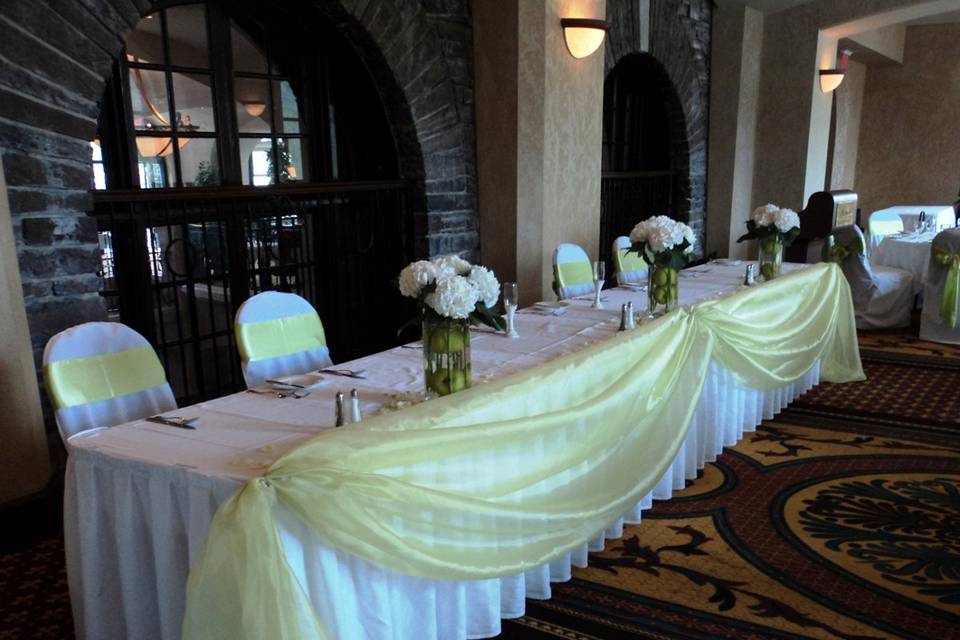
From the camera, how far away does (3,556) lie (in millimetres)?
2705

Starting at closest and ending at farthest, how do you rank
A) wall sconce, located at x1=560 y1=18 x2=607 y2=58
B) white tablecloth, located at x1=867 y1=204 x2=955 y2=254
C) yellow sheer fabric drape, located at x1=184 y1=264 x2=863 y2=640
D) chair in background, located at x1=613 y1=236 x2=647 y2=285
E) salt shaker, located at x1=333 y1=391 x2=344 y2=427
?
yellow sheer fabric drape, located at x1=184 y1=264 x2=863 y2=640
salt shaker, located at x1=333 y1=391 x2=344 y2=427
chair in background, located at x1=613 y1=236 x2=647 y2=285
wall sconce, located at x1=560 y1=18 x2=607 y2=58
white tablecloth, located at x1=867 y1=204 x2=955 y2=254

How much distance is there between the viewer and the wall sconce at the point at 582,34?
493cm

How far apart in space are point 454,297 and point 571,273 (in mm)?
2371

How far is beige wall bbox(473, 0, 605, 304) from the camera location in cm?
483

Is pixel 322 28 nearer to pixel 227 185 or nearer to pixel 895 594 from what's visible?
pixel 227 185

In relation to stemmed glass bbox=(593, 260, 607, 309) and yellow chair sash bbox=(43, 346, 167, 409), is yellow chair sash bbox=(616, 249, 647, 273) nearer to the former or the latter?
stemmed glass bbox=(593, 260, 607, 309)

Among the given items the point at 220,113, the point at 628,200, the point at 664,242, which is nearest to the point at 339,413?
the point at 664,242

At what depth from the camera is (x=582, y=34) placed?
498cm

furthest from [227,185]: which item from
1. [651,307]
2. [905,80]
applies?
[905,80]

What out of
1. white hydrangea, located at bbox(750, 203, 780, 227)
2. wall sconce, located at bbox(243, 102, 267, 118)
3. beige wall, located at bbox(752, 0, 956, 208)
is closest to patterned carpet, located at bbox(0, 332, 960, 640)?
white hydrangea, located at bbox(750, 203, 780, 227)

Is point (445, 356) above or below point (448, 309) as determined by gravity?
below

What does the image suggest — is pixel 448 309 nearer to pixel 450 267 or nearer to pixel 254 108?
pixel 450 267

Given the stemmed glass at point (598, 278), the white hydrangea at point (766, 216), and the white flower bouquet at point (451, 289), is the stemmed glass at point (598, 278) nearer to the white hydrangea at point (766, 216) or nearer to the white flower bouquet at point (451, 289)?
the white hydrangea at point (766, 216)

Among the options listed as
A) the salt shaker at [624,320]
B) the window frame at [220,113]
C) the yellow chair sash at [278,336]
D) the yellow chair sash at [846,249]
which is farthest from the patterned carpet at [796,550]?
the window frame at [220,113]
